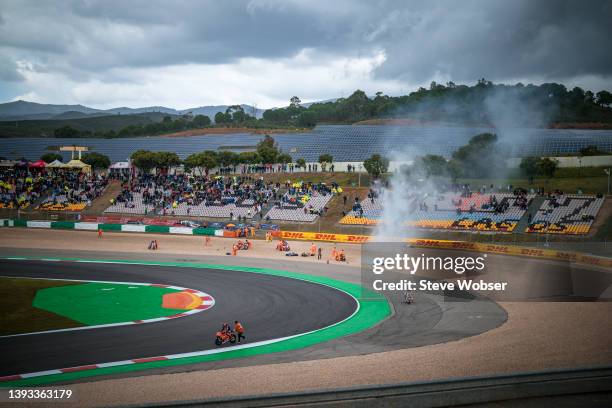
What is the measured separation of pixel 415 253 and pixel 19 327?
748 inches

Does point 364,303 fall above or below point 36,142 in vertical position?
below

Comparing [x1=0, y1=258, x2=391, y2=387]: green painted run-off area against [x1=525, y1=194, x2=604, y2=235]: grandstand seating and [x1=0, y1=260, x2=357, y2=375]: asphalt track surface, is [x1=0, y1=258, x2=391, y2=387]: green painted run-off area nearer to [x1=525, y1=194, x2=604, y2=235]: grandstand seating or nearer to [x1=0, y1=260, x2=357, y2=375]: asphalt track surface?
[x1=0, y1=260, x2=357, y2=375]: asphalt track surface

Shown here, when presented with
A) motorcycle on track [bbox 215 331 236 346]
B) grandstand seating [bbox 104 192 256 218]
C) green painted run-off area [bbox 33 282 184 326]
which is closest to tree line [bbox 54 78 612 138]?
grandstand seating [bbox 104 192 256 218]

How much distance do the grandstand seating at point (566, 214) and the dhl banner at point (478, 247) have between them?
665 centimetres

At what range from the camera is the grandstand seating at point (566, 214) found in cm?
4797

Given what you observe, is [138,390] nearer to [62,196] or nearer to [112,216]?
[112,216]

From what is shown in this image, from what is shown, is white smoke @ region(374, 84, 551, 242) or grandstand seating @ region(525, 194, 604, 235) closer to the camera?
grandstand seating @ region(525, 194, 604, 235)

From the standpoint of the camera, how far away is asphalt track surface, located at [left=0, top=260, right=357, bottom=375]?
20.0m

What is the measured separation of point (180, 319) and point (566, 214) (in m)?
37.6

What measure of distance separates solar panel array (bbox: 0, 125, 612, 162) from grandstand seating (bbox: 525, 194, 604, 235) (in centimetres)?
1695

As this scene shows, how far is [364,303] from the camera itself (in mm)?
30234

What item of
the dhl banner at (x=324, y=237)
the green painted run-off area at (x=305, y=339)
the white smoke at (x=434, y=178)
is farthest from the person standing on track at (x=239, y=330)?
the dhl banner at (x=324, y=237)

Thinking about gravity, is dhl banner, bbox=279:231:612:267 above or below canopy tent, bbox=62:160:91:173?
below

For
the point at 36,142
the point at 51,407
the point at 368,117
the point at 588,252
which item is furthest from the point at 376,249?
the point at 36,142
